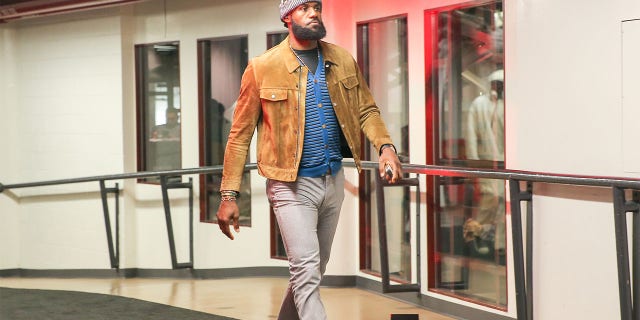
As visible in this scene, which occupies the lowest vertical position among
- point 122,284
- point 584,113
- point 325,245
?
point 122,284

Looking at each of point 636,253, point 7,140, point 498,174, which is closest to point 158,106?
point 7,140

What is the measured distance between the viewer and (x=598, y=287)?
19.6ft

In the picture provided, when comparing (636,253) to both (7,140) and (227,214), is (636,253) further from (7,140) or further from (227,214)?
(7,140)

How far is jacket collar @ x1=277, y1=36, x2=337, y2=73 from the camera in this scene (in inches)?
211

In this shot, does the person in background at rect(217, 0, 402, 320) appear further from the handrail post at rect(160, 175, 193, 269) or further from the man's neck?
the handrail post at rect(160, 175, 193, 269)

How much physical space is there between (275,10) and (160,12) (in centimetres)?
179

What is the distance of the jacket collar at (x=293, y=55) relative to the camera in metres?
5.36

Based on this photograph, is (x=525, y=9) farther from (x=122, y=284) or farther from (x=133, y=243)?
(x=133, y=243)

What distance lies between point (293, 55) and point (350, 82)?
0.29 m

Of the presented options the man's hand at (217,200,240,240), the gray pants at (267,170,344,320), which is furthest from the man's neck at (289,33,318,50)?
the man's hand at (217,200,240,240)

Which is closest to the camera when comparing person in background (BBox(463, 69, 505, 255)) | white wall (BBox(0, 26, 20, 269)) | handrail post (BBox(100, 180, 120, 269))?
person in background (BBox(463, 69, 505, 255))

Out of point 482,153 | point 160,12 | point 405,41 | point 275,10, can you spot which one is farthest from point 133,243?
point 482,153

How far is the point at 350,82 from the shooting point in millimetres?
5441

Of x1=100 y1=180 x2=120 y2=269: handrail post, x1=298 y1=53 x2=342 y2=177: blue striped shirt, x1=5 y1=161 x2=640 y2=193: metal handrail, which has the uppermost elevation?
x1=298 y1=53 x2=342 y2=177: blue striped shirt
